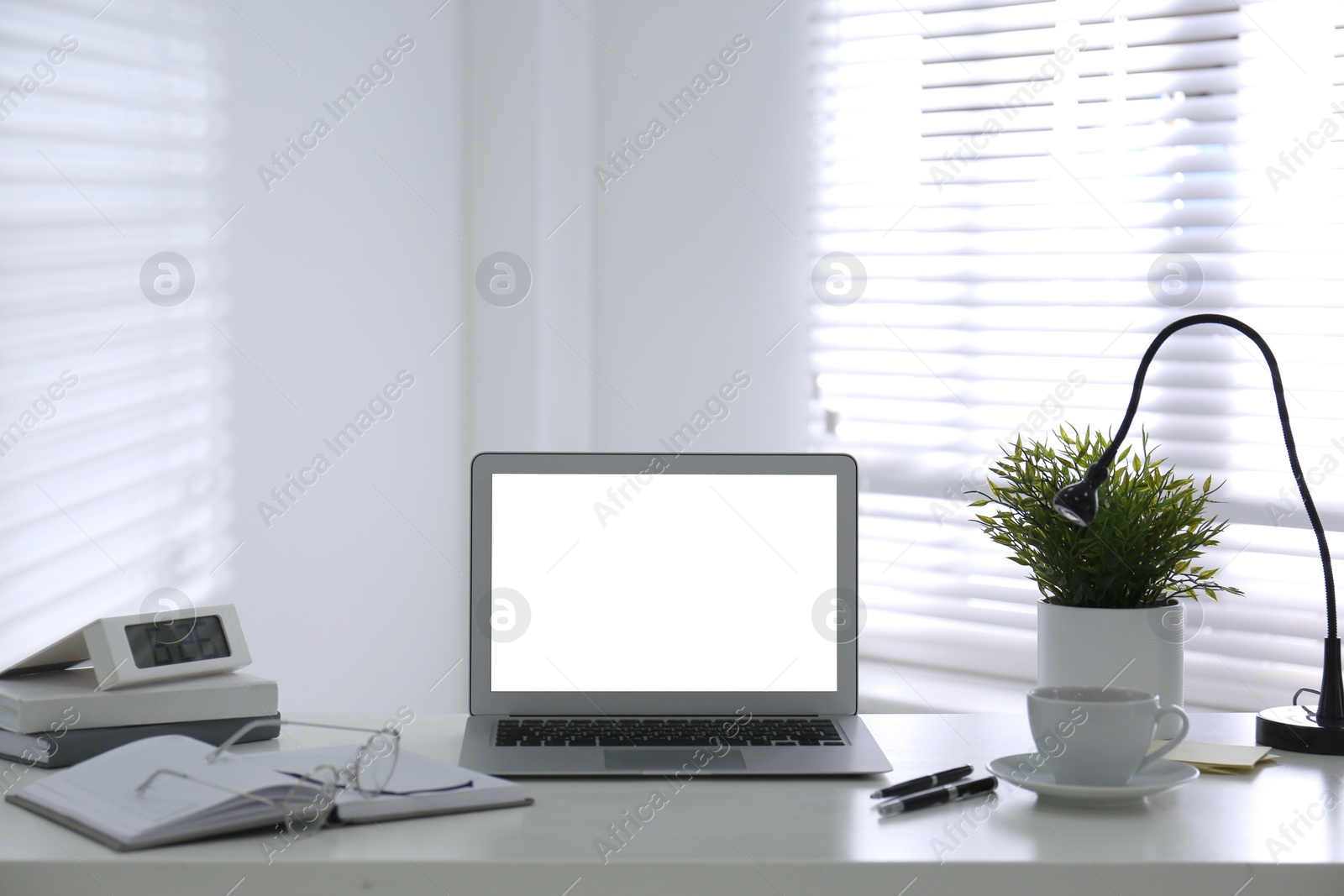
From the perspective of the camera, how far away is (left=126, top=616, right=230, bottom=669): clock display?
107 centimetres

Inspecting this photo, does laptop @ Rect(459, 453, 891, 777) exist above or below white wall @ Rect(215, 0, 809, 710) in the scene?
below

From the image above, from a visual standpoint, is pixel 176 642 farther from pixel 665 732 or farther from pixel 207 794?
pixel 665 732

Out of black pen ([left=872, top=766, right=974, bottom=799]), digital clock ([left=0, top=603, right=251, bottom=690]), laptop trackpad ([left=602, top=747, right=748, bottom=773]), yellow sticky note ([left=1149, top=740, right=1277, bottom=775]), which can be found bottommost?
yellow sticky note ([left=1149, top=740, right=1277, bottom=775])

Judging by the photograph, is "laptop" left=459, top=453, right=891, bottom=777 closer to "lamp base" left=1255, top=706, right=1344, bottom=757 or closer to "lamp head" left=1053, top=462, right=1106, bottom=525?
"lamp head" left=1053, top=462, right=1106, bottom=525

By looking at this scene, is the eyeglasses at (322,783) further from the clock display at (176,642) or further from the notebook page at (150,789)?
the clock display at (176,642)

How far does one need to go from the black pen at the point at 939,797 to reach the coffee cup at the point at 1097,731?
58mm

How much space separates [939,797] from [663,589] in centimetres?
35

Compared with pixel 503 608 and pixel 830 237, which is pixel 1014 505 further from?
pixel 830 237

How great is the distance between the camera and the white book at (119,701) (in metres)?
1.02

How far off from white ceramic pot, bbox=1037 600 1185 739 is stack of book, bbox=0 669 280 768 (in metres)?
0.80

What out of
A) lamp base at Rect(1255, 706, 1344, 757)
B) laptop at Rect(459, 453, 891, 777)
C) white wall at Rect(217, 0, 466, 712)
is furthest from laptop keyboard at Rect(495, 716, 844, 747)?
white wall at Rect(217, 0, 466, 712)

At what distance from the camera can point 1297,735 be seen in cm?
109

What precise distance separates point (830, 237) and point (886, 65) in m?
0.35

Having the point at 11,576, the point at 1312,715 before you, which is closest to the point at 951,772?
the point at 1312,715
